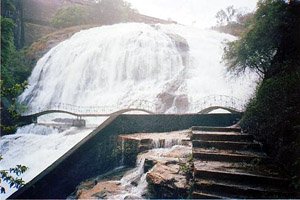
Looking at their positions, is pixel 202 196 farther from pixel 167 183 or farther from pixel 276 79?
pixel 276 79

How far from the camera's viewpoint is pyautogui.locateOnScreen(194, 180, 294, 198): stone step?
14.6ft

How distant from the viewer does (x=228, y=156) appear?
5.66 meters

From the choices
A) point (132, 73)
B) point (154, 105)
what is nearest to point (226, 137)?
point (154, 105)

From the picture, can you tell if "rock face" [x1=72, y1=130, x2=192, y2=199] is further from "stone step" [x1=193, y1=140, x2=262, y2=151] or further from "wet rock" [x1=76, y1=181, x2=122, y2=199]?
"stone step" [x1=193, y1=140, x2=262, y2=151]

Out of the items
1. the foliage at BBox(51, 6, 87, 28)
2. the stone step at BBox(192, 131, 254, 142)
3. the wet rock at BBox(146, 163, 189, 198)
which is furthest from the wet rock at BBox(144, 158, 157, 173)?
the foliage at BBox(51, 6, 87, 28)

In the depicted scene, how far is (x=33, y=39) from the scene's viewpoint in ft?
103

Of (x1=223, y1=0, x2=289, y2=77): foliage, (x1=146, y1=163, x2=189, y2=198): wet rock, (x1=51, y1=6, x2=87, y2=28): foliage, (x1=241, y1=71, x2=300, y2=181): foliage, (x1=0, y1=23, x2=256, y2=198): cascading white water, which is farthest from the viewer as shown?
(x1=51, y1=6, x2=87, y2=28): foliage

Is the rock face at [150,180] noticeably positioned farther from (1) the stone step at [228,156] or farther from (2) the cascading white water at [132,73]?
(2) the cascading white water at [132,73]

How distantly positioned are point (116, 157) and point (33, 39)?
28.0 meters

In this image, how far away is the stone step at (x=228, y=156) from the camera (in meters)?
5.52

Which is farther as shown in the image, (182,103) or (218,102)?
(218,102)

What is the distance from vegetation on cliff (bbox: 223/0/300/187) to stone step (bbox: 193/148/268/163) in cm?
38

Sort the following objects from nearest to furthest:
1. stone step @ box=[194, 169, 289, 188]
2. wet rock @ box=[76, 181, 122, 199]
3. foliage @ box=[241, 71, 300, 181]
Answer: stone step @ box=[194, 169, 289, 188] → foliage @ box=[241, 71, 300, 181] → wet rock @ box=[76, 181, 122, 199]

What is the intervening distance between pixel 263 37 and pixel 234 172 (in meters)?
5.82
